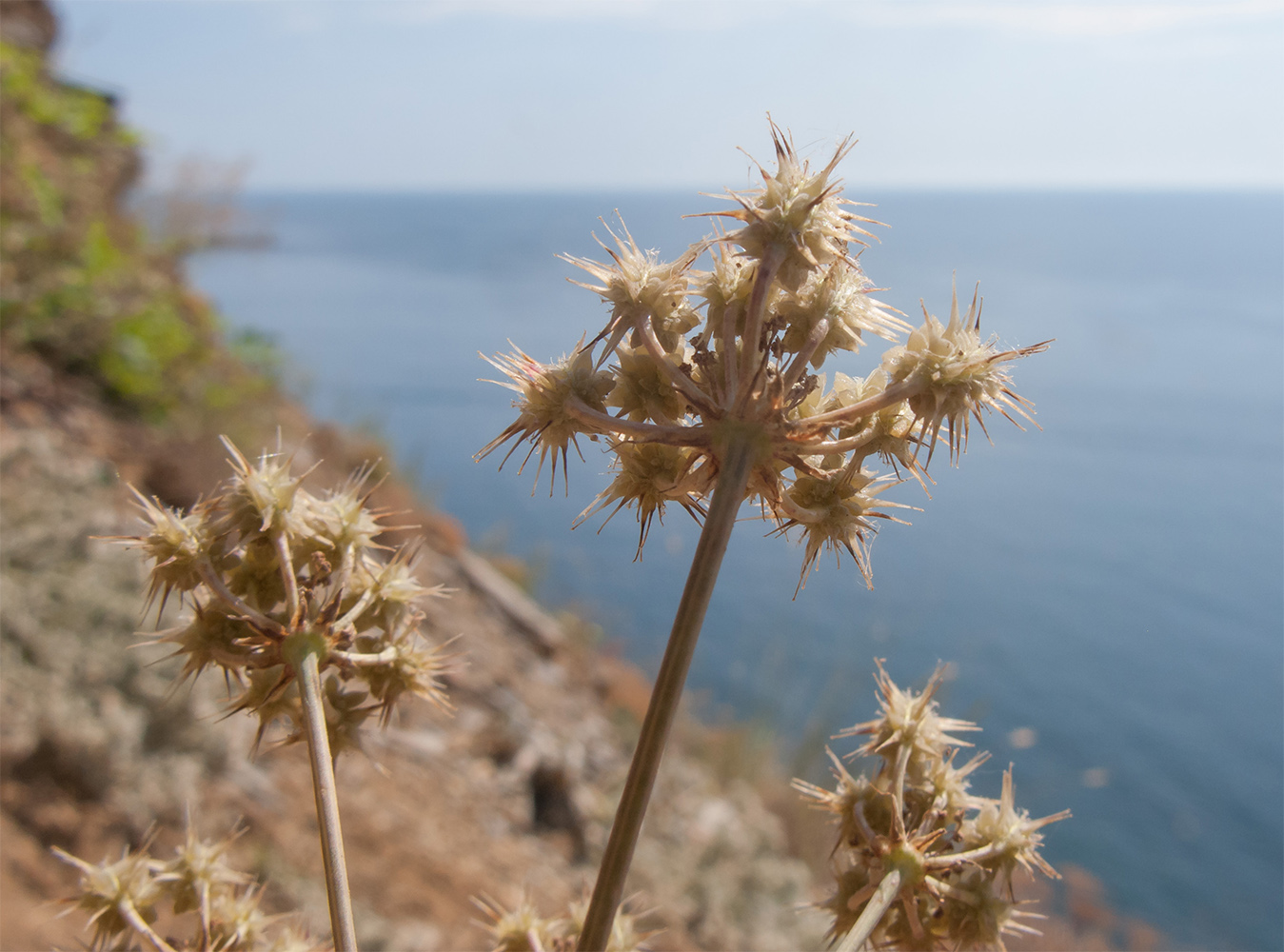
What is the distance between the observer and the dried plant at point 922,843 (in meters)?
1.25

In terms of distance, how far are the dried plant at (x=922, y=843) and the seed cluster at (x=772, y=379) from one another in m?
0.29

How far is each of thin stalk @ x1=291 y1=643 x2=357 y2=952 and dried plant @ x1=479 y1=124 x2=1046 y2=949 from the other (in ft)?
0.95

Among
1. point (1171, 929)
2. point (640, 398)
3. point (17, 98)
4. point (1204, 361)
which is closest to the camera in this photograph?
point (640, 398)

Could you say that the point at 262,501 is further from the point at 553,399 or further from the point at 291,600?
the point at 553,399

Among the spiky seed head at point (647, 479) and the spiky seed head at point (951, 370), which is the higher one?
the spiky seed head at point (951, 370)

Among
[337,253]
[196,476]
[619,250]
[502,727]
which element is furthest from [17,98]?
[337,253]

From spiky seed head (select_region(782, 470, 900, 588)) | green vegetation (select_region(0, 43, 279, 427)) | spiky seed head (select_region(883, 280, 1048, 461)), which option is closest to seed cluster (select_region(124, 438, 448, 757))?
spiky seed head (select_region(782, 470, 900, 588))

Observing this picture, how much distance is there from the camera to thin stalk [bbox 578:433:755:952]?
1.05 metres

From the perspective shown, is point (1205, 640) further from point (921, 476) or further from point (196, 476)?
point (921, 476)

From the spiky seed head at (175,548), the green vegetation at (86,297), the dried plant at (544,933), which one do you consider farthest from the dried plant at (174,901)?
the green vegetation at (86,297)

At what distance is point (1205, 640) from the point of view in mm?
13984

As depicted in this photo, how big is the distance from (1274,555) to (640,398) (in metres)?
16.1

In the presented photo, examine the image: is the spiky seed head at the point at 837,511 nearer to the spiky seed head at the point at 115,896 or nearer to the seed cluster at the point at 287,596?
the seed cluster at the point at 287,596

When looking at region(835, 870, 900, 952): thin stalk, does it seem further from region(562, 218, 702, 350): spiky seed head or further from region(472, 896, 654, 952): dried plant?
region(562, 218, 702, 350): spiky seed head
